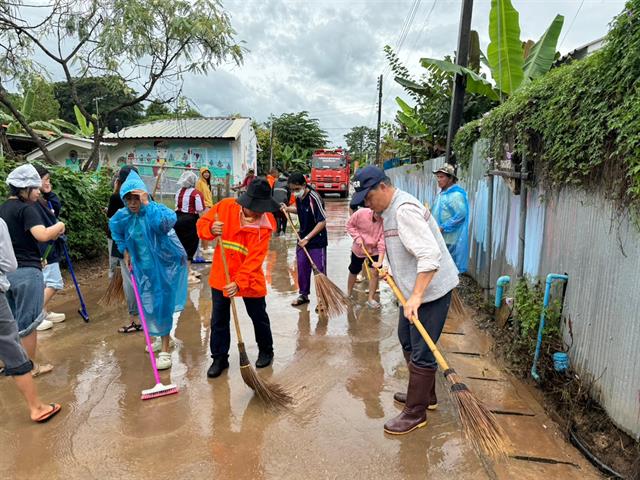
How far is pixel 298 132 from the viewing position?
43.7 meters

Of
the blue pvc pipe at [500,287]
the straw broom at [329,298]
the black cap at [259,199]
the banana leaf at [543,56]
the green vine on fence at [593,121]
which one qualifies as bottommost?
the straw broom at [329,298]

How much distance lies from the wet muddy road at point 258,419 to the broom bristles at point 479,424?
0.27m

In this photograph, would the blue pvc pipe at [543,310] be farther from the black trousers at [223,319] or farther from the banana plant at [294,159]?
the banana plant at [294,159]

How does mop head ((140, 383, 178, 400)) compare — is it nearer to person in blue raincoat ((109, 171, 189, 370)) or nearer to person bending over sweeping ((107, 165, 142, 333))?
person in blue raincoat ((109, 171, 189, 370))

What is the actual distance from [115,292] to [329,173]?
21.6 meters

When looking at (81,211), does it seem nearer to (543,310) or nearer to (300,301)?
(300,301)

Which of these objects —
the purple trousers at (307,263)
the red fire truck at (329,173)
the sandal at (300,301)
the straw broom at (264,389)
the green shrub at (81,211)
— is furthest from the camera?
the red fire truck at (329,173)

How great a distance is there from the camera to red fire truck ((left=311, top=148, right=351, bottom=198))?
25859 millimetres

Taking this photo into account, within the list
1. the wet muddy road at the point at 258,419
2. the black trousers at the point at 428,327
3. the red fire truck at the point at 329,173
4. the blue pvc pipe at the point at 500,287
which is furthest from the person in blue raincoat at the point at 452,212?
the red fire truck at the point at 329,173

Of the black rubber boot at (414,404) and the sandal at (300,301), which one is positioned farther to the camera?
the sandal at (300,301)

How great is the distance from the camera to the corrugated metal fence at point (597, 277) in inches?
99.7

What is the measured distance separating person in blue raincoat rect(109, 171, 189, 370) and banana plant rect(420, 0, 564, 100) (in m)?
4.81

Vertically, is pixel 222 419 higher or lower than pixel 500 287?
lower

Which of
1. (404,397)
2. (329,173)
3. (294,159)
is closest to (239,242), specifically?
(404,397)
